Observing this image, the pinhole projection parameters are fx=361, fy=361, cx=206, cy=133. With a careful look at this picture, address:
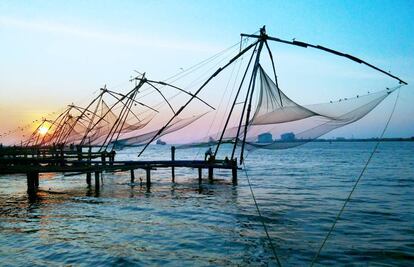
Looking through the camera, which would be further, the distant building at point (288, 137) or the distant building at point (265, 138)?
the distant building at point (265, 138)

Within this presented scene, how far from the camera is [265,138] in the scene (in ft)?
46.0

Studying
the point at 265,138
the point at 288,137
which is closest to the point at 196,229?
the point at 288,137

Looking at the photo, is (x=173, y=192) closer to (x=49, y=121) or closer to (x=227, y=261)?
(x=227, y=261)

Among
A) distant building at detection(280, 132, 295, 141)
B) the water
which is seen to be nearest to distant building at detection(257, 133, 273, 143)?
distant building at detection(280, 132, 295, 141)

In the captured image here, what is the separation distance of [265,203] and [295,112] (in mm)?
4980

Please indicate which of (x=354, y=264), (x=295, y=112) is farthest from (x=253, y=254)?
(x=295, y=112)

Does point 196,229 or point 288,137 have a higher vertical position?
point 288,137

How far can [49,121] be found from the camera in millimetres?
37500

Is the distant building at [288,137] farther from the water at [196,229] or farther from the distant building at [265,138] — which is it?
the water at [196,229]

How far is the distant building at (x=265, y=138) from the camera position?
13631 mm

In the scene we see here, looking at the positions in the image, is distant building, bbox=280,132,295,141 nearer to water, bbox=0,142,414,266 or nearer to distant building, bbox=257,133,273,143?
distant building, bbox=257,133,273,143

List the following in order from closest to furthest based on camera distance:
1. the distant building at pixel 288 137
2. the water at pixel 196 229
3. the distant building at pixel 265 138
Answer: the water at pixel 196 229
the distant building at pixel 288 137
the distant building at pixel 265 138

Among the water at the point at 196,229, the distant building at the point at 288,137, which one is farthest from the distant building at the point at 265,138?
the water at the point at 196,229

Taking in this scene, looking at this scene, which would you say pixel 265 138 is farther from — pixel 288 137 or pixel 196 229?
pixel 196 229
